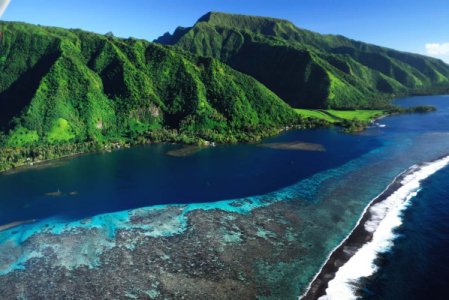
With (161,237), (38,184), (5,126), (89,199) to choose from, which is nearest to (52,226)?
(89,199)

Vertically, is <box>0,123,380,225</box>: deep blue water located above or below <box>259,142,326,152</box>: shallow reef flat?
below

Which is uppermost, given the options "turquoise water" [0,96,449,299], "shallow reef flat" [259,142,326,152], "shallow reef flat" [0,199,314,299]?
"shallow reef flat" [259,142,326,152]

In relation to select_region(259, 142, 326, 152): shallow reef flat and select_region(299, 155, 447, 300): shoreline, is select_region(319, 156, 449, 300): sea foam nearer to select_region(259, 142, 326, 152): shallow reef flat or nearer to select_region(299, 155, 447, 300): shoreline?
select_region(299, 155, 447, 300): shoreline

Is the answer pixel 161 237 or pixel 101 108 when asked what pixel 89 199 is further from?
pixel 101 108

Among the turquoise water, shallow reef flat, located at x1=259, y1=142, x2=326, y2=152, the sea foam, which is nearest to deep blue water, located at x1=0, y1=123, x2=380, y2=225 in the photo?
the turquoise water

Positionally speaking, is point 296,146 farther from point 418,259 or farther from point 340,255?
point 418,259

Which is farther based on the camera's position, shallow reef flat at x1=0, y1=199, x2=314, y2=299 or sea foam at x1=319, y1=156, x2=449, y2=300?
shallow reef flat at x1=0, y1=199, x2=314, y2=299

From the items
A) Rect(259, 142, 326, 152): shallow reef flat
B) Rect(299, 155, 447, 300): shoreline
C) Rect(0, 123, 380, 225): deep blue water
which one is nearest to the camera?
Rect(299, 155, 447, 300): shoreline
